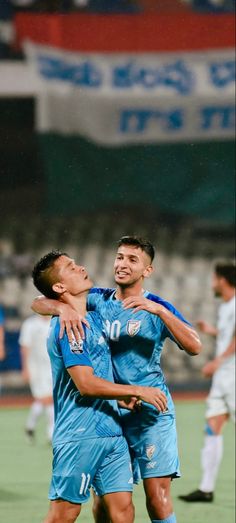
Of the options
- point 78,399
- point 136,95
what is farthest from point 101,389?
point 136,95

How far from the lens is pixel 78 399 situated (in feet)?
16.7

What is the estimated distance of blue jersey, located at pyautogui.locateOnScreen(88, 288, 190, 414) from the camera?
18.4ft

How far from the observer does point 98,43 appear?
19094 millimetres

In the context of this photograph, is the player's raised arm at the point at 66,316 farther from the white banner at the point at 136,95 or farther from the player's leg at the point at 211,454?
the white banner at the point at 136,95

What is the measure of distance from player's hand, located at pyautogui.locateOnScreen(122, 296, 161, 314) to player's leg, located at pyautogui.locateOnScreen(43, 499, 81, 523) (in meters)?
1.00

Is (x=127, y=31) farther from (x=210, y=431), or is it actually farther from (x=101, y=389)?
(x=101, y=389)

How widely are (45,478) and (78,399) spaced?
4.31 metres

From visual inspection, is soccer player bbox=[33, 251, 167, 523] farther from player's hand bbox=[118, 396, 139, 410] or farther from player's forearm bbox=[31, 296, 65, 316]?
player's hand bbox=[118, 396, 139, 410]

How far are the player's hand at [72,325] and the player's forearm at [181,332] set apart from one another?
1.39ft

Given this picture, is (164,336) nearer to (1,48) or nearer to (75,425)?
(75,425)

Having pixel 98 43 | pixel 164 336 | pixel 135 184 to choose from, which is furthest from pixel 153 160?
pixel 164 336

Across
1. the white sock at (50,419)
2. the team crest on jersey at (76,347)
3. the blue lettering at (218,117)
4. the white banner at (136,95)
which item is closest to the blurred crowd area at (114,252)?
the white banner at (136,95)

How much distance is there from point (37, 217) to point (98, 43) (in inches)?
191

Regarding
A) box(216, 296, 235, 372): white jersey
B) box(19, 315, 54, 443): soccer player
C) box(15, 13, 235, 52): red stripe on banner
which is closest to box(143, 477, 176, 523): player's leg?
box(216, 296, 235, 372): white jersey
